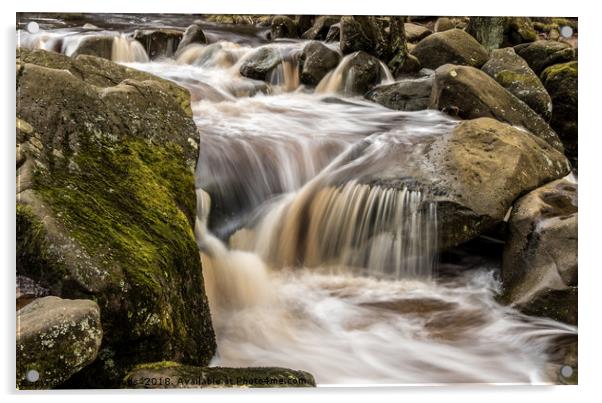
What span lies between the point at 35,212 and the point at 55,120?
0.59 m

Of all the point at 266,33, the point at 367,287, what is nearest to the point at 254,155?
the point at 266,33

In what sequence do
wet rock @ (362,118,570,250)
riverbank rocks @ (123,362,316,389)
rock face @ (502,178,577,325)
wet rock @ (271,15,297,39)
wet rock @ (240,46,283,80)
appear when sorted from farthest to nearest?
wet rock @ (240,46,283,80), wet rock @ (362,118,570,250), wet rock @ (271,15,297,39), rock face @ (502,178,577,325), riverbank rocks @ (123,362,316,389)

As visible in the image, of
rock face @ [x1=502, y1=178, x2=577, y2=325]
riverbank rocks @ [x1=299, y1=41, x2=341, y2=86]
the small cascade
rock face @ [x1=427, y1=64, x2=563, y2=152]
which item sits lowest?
rock face @ [x1=502, y1=178, x2=577, y2=325]

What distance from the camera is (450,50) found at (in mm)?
4105

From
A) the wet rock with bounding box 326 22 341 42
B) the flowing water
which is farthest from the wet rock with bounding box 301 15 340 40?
the flowing water

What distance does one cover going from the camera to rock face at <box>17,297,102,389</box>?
2.34m

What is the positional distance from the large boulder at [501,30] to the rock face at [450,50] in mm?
56

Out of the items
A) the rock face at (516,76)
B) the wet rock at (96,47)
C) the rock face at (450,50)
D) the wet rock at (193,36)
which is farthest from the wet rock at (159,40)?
the rock face at (516,76)

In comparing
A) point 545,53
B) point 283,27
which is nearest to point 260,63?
point 283,27

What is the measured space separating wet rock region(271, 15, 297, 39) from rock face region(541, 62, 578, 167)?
5.54 feet

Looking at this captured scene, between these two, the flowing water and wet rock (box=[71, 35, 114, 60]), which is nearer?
the flowing water

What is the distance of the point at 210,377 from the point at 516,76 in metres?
3.15

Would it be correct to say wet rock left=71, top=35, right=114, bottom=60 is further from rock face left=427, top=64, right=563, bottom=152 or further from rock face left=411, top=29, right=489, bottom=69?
rock face left=427, top=64, right=563, bottom=152

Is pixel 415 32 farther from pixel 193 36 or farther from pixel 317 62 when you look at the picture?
pixel 193 36
